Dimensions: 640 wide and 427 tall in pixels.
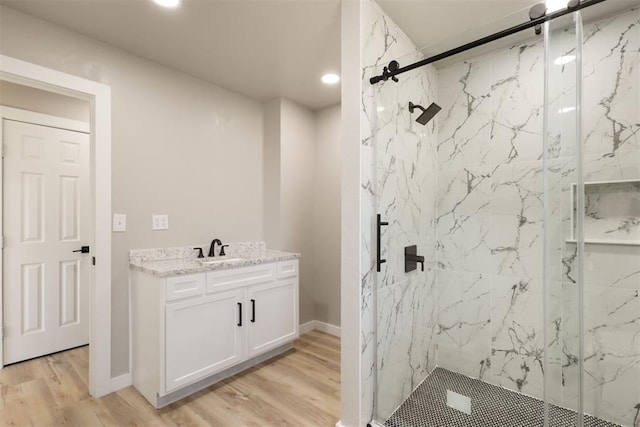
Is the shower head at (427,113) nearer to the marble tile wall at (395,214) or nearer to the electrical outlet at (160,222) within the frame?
the marble tile wall at (395,214)

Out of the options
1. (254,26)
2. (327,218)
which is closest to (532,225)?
(327,218)

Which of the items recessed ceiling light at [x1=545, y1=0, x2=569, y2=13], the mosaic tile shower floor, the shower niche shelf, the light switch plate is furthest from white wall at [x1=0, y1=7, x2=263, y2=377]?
the shower niche shelf

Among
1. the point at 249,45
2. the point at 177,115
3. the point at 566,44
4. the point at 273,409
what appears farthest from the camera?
the point at 177,115

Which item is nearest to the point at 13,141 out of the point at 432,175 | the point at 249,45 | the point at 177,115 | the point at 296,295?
the point at 177,115

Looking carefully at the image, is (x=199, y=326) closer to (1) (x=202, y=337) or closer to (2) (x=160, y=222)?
(1) (x=202, y=337)

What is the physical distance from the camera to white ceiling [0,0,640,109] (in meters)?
1.75

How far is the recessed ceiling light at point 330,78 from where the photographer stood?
2648 millimetres

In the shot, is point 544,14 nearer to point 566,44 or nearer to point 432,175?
point 566,44

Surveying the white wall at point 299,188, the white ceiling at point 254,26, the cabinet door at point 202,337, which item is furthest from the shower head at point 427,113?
the cabinet door at point 202,337

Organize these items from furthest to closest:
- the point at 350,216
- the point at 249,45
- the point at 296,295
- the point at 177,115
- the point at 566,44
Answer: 1. the point at 296,295
2. the point at 177,115
3. the point at 249,45
4. the point at 350,216
5. the point at 566,44

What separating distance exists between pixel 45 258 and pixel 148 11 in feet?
7.33

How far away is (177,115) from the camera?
8.41 ft

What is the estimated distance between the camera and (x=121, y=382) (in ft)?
7.23

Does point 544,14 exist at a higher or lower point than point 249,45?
lower
